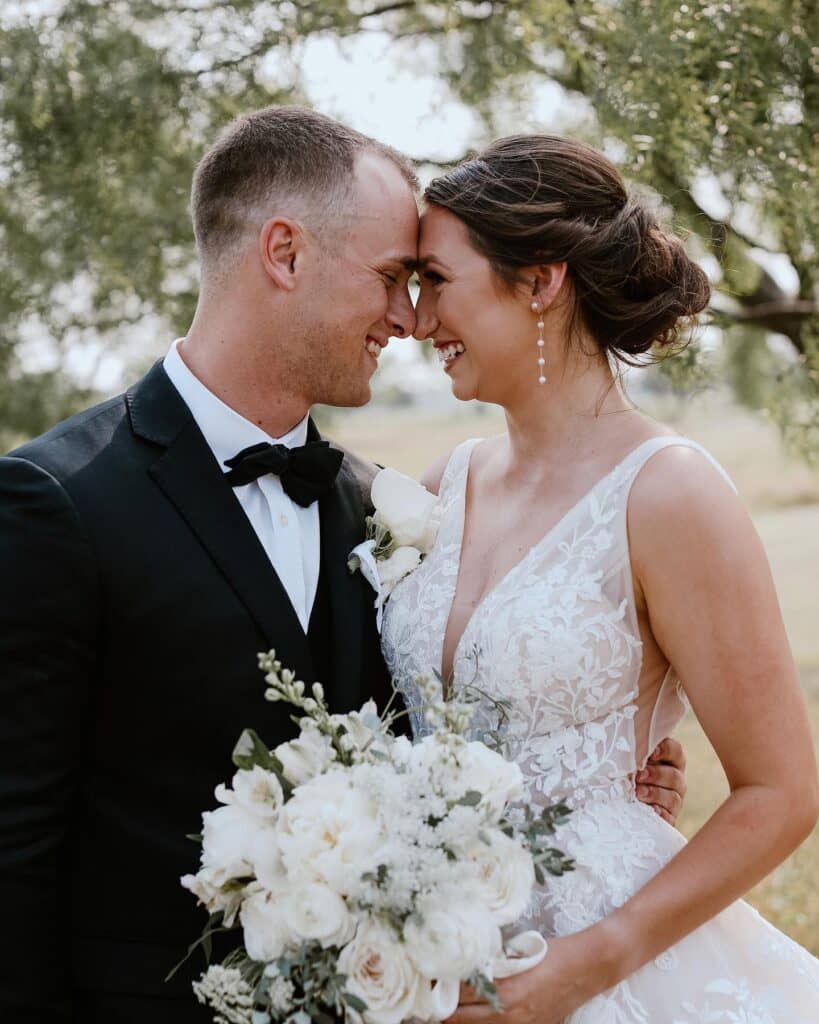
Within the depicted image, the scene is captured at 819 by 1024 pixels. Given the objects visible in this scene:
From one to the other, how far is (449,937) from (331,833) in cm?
25

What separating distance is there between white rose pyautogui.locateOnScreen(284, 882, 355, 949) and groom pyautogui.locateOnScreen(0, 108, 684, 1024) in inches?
24.2

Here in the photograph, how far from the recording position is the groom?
2.40 m

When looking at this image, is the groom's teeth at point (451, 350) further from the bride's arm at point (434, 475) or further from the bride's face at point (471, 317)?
the bride's arm at point (434, 475)

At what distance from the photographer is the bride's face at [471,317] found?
291cm

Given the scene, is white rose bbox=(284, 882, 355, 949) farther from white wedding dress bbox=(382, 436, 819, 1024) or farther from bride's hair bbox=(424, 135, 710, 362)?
bride's hair bbox=(424, 135, 710, 362)

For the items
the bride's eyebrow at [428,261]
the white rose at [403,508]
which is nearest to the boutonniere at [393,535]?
the white rose at [403,508]

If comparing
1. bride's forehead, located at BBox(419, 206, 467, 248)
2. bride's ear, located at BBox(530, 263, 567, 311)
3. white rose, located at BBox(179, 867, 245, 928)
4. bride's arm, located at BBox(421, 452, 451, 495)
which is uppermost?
bride's forehead, located at BBox(419, 206, 467, 248)

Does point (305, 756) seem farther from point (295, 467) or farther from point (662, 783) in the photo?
point (662, 783)

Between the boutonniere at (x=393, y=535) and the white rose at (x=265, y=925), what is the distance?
991 mm

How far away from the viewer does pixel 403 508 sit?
9.82 ft

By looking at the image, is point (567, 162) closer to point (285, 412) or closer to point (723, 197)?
point (285, 412)

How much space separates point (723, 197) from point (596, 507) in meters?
2.77

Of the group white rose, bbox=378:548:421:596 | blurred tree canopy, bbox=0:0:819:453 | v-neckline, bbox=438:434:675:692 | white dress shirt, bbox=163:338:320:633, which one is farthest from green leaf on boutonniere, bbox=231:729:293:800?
blurred tree canopy, bbox=0:0:819:453

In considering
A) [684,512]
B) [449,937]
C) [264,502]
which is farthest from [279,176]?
[449,937]
